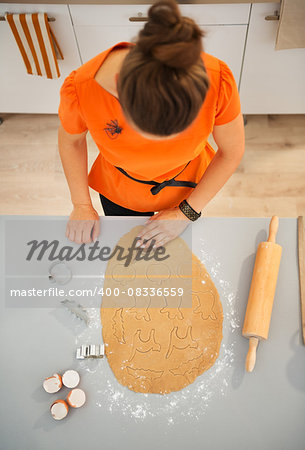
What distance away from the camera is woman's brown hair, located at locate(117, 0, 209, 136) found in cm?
56

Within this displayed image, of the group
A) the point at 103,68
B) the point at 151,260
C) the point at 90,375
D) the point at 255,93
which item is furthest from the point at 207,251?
the point at 255,93

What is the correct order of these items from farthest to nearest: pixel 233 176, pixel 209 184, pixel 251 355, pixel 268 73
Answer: pixel 233 176
pixel 268 73
pixel 209 184
pixel 251 355

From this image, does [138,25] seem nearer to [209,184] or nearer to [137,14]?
[137,14]

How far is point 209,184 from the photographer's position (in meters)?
1.06

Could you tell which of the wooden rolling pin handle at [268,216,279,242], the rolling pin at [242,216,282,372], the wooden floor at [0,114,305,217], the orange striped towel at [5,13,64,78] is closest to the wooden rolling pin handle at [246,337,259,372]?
the rolling pin at [242,216,282,372]

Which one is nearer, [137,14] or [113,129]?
[113,129]

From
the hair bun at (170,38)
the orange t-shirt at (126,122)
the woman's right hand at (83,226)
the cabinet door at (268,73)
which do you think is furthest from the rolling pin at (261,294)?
the cabinet door at (268,73)

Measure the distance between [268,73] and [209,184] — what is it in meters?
1.21

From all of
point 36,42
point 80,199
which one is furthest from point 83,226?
point 36,42

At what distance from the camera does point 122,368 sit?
0.98m

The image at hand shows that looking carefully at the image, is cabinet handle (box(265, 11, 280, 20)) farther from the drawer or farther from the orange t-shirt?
the orange t-shirt

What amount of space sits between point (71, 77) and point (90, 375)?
30.4 inches

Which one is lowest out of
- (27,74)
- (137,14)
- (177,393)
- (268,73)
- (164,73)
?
(177,393)

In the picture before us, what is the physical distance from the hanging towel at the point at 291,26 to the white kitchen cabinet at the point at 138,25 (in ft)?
0.55
